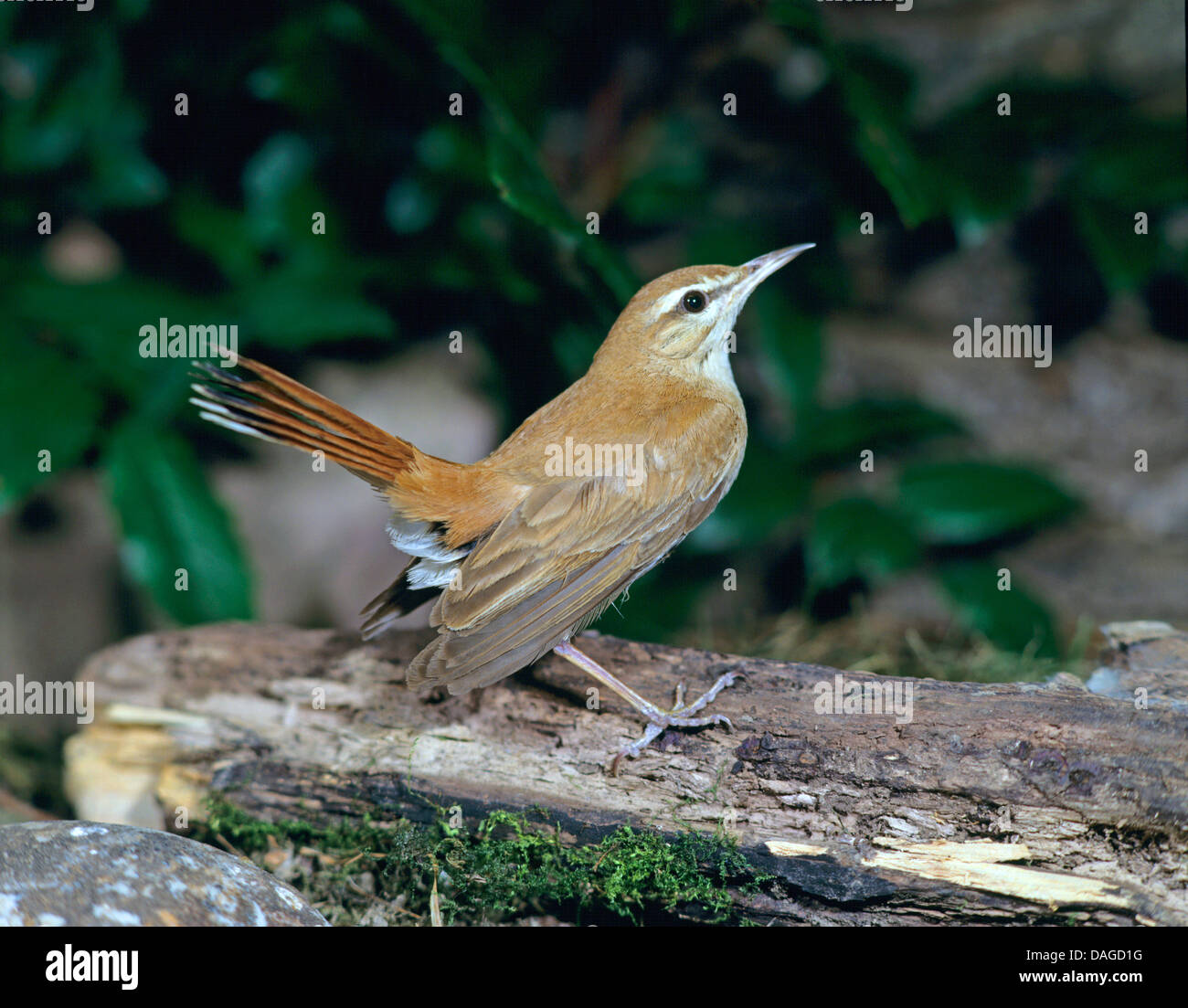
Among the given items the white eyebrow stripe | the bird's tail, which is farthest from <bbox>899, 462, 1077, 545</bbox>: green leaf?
the bird's tail

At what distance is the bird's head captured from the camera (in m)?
3.17

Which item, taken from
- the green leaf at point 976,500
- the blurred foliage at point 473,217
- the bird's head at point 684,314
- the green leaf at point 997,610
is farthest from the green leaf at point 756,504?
the bird's head at point 684,314

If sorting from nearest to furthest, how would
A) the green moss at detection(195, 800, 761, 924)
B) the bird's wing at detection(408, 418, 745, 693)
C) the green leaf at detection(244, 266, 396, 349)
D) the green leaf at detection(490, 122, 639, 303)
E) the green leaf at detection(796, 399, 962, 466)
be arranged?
1. the green moss at detection(195, 800, 761, 924)
2. the bird's wing at detection(408, 418, 745, 693)
3. the green leaf at detection(490, 122, 639, 303)
4. the green leaf at detection(244, 266, 396, 349)
5. the green leaf at detection(796, 399, 962, 466)

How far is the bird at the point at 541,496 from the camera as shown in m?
2.64

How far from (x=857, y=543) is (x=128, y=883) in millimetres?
2667

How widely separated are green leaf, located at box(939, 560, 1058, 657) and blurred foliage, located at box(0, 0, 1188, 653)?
12mm

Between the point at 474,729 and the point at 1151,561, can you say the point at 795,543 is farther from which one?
the point at 474,729

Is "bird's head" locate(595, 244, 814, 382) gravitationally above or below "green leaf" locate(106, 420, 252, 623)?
above

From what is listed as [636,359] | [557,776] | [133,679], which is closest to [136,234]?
[133,679]

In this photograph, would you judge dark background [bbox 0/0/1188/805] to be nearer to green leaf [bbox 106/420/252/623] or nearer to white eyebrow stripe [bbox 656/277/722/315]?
green leaf [bbox 106/420/252/623]

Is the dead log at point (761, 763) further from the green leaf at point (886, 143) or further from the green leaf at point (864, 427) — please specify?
the green leaf at point (886, 143)

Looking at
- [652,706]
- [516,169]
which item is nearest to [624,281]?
[516,169]

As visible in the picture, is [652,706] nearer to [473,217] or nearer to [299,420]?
[299,420]

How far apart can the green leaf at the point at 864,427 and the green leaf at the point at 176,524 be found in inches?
92.6
